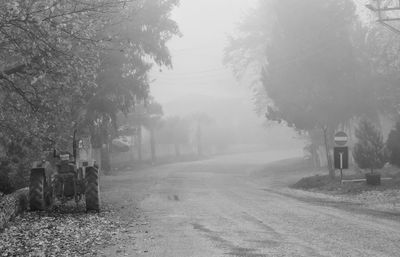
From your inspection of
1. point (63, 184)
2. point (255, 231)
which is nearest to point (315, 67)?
point (63, 184)

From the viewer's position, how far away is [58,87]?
38.3 feet

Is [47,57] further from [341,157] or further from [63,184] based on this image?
[341,157]

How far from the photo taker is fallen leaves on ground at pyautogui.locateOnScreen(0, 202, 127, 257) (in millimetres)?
9414

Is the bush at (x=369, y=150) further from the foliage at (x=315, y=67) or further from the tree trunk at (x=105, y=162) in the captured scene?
the tree trunk at (x=105, y=162)

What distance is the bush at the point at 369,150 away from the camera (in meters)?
24.4

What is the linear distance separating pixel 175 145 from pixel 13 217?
3222 inches

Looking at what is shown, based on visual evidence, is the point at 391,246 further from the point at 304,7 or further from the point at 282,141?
the point at 282,141

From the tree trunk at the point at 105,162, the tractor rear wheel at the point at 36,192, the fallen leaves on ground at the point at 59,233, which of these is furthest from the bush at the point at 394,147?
the tree trunk at the point at 105,162

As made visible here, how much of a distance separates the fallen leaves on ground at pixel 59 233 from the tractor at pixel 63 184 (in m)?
0.41

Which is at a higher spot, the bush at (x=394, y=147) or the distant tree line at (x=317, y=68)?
the distant tree line at (x=317, y=68)

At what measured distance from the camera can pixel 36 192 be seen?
14.8m

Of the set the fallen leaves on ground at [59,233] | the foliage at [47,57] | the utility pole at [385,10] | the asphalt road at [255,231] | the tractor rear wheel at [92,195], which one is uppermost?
the utility pole at [385,10]

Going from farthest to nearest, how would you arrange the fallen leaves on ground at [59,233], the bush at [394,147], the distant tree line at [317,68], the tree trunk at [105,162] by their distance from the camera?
the tree trunk at [105,162] → the distant tree line at [317,68] → the bush at [394,147] → the fallen leaves on ground at [59,233]

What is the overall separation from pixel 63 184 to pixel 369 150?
14.7 m
